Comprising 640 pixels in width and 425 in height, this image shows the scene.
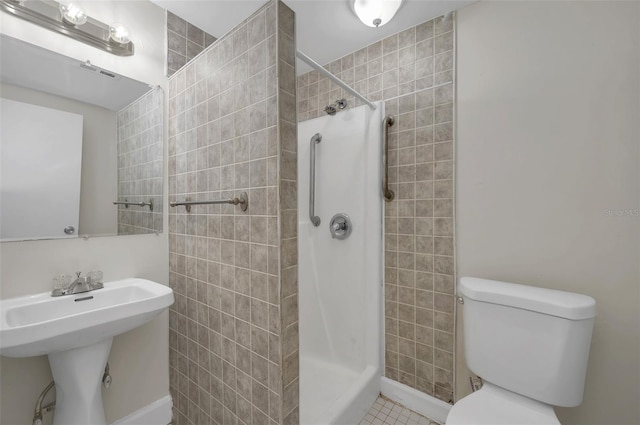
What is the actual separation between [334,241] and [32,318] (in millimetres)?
1474

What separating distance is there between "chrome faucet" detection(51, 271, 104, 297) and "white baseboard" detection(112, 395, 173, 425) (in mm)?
734

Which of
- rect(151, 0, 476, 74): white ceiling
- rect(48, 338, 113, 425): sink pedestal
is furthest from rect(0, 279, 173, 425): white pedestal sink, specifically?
rect(151, 0, 476, 74): white ceiling

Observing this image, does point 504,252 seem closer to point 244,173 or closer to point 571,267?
point 571,267

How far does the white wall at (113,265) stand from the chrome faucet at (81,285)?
0.06m

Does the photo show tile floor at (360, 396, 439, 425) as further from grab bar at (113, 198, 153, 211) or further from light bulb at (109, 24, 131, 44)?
light bulb at (109, 24, 131, 44)

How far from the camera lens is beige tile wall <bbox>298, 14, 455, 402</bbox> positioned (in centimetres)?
146

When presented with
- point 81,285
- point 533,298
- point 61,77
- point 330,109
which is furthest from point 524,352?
point 61,77

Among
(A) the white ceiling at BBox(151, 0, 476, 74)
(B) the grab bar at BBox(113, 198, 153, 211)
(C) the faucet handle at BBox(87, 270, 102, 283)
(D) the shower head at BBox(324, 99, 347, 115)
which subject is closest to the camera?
(C) the faucet handle at BBox(87, 270, 102, 283)

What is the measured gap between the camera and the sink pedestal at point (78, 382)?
1009 millimetres

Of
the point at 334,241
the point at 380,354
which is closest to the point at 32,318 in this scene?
the point at 334,241

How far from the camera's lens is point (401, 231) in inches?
63.9

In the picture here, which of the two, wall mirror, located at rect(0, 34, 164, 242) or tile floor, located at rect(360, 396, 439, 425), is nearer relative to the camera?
wall mirror, located at rect(0, 34, 164, 242)

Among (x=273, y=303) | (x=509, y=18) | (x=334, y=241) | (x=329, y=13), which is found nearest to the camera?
(x=273, y=303)

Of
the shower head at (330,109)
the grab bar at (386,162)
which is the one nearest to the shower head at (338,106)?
the shower head at (330,109)
